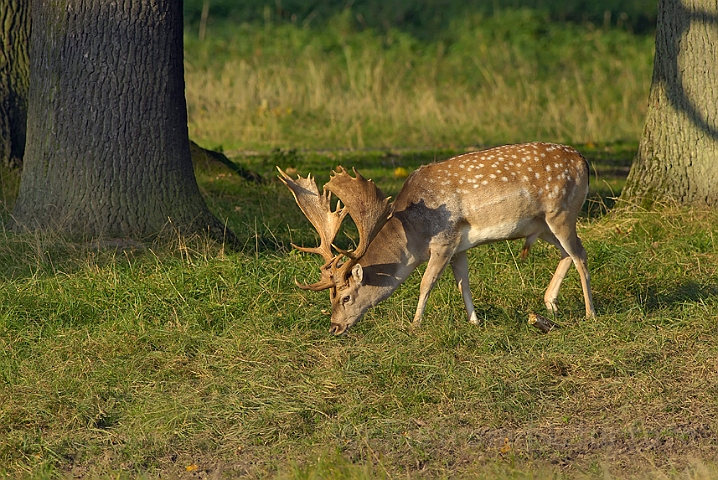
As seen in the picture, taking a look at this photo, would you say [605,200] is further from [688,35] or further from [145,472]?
[145,472]

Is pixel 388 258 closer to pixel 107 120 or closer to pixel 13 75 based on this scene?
pixel 107 120

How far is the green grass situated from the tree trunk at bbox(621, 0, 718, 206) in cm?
87

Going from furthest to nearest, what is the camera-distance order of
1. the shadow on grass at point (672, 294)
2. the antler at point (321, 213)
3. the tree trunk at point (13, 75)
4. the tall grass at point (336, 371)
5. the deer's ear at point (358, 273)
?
the tree trunk at point (13, 75), the shadow on grass at point (672, 294), the antler at point (321, 213), the deer's ear at point (358, 273), the tall grass at point (336, 371)

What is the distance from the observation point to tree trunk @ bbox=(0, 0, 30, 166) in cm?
946

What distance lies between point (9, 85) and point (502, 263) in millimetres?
4981

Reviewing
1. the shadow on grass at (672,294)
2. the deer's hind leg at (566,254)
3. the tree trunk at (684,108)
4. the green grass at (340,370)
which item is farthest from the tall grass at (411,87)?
the deer's hind leg at (566,254)

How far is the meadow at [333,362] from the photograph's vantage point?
510cm

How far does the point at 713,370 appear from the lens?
5.93 meters

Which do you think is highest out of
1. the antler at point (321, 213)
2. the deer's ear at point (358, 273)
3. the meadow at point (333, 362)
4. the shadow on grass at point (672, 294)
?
the antler at point (321, 213)

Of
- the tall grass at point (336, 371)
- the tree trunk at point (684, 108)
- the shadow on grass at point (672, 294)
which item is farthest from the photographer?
the tree trunk at point (684, 108)

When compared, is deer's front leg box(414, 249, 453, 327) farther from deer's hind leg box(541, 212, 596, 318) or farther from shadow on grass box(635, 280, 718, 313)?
shadow on grass box(635, 280, 718, 313)

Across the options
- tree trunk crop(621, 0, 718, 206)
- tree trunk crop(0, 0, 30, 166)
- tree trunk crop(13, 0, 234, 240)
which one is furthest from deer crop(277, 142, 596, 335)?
tree trunk crop(0, 0, 30, 166)

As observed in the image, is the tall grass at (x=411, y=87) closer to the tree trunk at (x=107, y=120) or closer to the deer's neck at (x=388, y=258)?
the tree trunk at (x=107, y=120)

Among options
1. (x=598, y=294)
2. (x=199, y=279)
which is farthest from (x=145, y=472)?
(x=598, y=294)
